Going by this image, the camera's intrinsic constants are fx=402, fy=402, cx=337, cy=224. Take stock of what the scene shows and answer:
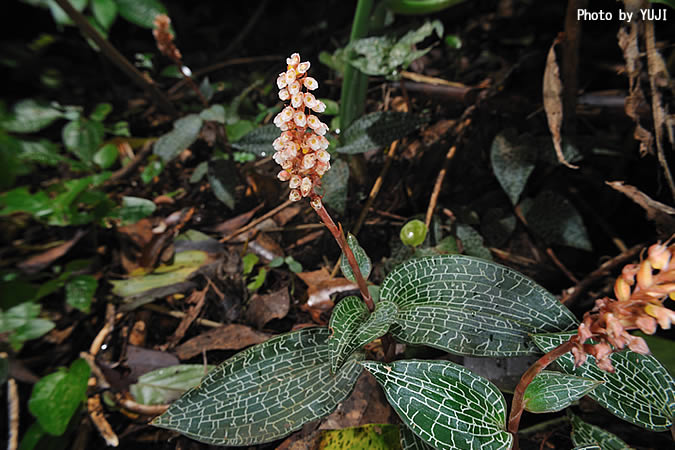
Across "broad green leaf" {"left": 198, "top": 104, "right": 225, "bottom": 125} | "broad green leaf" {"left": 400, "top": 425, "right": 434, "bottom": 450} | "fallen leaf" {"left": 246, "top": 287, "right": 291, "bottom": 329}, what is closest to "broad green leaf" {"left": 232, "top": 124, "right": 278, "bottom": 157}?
"broad green leaf" {"left": 198, "top": 104, "right": 225, "bottom": 125}

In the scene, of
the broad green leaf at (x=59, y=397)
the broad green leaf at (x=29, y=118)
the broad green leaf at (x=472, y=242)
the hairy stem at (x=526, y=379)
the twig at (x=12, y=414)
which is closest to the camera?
the hairy stem at (x=526, y=379)

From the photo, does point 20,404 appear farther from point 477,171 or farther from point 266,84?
point 477,171

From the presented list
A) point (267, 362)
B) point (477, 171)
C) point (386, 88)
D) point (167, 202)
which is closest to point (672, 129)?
point (477, 171)

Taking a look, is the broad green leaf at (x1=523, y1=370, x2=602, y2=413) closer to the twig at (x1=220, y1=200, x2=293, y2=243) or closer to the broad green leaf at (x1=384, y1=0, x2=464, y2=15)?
the twig at (x1=220, y1=200, x2=293, y2=243)

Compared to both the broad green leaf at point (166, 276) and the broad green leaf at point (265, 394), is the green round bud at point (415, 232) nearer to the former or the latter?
the broad green leaf at point (265, 394)

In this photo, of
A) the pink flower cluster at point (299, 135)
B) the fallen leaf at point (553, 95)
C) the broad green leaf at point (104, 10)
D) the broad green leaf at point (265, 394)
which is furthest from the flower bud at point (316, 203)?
the broad green leaf at point (104, 10)

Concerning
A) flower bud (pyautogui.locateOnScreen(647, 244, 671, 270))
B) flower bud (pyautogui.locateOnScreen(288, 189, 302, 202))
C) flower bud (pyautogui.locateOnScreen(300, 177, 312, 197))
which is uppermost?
flower bud (pyautogui.locateOnScreen(300, 177, 312, 197))

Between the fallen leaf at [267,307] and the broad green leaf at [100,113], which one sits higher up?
the broad green leaf at [100,113]

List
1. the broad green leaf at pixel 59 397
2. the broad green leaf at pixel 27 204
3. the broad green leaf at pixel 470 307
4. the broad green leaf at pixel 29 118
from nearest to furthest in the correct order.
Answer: the broad green leaf at pixel 470 307
the broad green leaf at pixel 59 397
the broad green leaf at pixel 27 204
the broad green leaf at pixel 29 118
